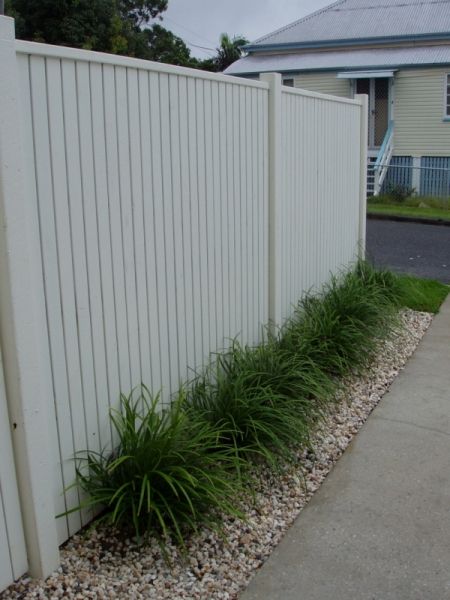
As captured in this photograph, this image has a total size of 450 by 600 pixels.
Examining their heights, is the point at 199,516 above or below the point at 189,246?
below

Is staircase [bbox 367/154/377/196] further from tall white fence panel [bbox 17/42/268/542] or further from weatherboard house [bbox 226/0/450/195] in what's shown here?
tall white fence panel [bbox 17/42/268/542]

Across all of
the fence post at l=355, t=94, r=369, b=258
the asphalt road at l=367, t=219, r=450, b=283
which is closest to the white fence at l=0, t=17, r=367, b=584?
the fence post at l=355, t=94, r=369, b=258

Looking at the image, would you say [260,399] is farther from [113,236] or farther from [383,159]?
[383,159]

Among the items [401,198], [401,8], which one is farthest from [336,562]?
[401,8]

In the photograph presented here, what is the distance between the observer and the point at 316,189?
6809mm

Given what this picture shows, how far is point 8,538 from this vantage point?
123 inches

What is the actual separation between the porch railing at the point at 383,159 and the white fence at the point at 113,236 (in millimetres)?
16193

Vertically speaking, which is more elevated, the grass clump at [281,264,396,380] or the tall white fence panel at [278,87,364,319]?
the tall white fence panel at [278,87,364,319]

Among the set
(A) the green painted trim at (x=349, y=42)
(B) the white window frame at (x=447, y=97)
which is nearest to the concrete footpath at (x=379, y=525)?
(B) the white window frame at (x=447, y=97)

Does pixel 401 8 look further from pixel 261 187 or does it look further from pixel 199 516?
pixel 199 516

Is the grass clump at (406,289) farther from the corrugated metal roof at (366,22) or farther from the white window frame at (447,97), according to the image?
the corrugated metal roof at (366,22)

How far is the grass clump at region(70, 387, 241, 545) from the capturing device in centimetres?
348

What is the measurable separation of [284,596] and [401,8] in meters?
25.4

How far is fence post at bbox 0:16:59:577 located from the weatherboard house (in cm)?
1947
